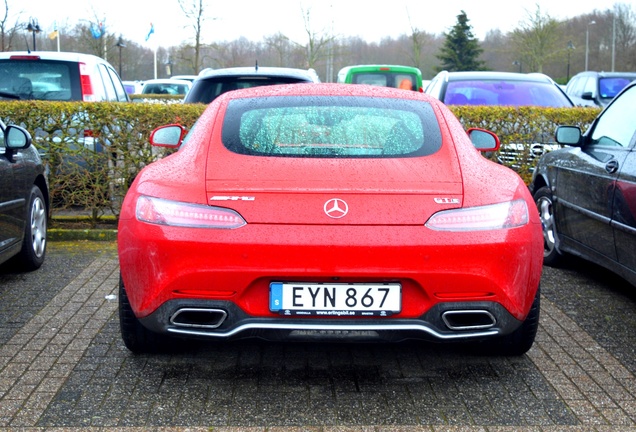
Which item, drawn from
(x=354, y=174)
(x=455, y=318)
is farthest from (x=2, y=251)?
(x=455, y=318)

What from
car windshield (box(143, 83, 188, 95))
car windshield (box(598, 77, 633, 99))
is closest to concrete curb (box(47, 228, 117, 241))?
car windshield (box(598, 77, 633, 99))

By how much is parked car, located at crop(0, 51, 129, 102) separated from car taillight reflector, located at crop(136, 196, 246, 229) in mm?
6216

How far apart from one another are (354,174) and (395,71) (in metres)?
12.7

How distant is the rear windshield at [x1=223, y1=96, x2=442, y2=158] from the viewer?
4.02 metres

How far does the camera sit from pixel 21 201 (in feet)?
20.0

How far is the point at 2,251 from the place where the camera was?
552cm

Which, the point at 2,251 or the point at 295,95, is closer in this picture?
the point at 295,95

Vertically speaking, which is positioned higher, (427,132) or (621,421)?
(427,132)

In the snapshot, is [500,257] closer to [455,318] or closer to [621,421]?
[455,318]

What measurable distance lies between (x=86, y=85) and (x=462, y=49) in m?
50.6

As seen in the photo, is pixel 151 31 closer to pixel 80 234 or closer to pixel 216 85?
pixel 216 85

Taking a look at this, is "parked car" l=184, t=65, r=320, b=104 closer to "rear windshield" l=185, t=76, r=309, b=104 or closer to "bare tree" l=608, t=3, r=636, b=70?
"rear windshield" l=185, t=76, r=309, b=104

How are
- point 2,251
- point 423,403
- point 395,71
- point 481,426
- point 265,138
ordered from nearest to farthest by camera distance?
1. point 481,426
2. point 423,403
3. point 265,138
4. point 2,251
5. point 395,71

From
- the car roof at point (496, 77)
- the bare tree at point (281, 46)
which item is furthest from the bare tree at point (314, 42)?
the car roof at point (496, 77)
